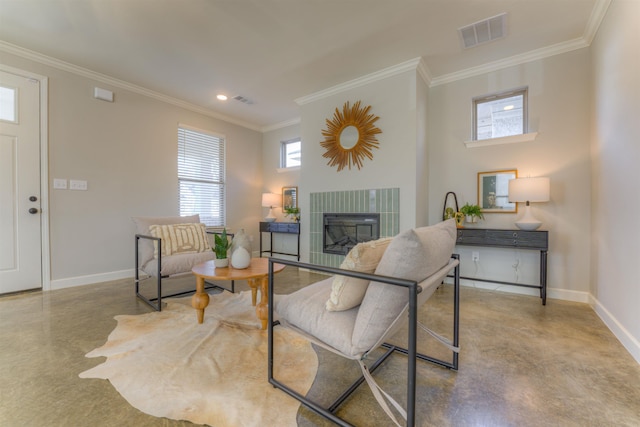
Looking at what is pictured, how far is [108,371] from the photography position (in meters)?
1.49

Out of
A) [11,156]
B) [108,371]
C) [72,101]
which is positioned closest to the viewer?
[108,371]

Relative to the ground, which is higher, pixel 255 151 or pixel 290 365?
pixel 255 151

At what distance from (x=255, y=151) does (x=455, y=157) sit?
360cm

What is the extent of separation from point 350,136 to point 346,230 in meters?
1.28

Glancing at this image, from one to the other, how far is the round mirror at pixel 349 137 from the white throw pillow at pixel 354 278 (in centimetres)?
256

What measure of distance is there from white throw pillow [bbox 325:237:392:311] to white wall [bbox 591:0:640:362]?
6.10 feet

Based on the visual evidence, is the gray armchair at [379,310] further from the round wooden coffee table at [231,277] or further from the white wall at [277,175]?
the white wall at [277,175]

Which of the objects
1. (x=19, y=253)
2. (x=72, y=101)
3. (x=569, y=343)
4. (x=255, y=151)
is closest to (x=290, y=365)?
(x=569, y=343)

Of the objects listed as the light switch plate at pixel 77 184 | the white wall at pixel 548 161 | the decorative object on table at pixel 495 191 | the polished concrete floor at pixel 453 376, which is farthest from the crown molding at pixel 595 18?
the light switch plate at pixel 77 184

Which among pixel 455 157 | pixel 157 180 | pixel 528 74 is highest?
pixel 528 74

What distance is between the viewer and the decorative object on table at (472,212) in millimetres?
3078

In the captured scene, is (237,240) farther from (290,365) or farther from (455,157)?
(455,157)

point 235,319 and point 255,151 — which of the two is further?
point 255,151

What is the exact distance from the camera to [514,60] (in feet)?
9.76
